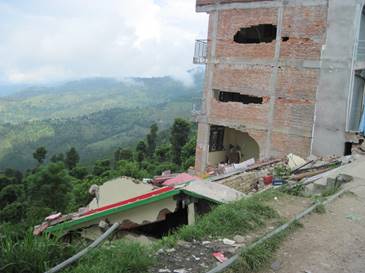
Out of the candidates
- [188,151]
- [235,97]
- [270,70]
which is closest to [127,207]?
[270,70]

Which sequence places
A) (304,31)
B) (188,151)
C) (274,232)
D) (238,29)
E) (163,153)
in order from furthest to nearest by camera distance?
(163,153), (188,151), (238,29), (304,31), (274,232)

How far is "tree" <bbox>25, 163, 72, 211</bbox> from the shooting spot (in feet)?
122

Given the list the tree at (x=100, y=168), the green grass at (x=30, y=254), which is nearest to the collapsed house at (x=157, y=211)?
the green grass at (x=30, y=254)

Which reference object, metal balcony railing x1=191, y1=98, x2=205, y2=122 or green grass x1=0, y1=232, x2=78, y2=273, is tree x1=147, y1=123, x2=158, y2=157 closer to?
metal balcony railing x1=191, y1=98, x2=205, y2=122

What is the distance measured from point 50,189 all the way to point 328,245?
35193mm

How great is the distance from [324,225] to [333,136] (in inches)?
381

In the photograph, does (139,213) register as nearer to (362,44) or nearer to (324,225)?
(324,225)

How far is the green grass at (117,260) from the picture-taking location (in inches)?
156

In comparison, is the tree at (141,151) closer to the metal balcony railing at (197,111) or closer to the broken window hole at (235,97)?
the broken window hole at (235,97)

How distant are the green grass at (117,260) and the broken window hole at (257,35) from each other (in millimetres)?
15338

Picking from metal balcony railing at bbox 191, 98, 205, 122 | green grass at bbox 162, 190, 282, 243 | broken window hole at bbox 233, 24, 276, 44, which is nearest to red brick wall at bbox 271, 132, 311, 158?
metal balcony railing at bbox 191, 98, 205, 122

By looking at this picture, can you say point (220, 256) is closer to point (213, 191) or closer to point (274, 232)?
point (274, 232)

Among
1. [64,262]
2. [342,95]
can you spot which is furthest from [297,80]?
[64,262]

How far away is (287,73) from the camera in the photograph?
52.4 ft
